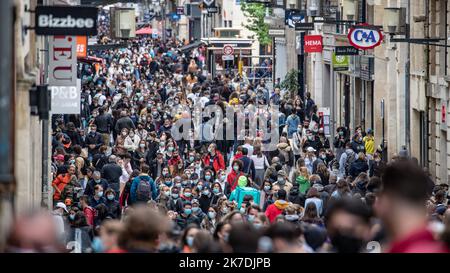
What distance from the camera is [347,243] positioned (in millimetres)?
11320

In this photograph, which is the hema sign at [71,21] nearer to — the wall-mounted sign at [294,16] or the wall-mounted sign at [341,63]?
the wall-mounted sign at [341,63]

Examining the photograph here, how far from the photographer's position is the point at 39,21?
18.5 meters

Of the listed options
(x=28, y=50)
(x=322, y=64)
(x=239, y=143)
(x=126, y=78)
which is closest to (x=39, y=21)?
(x=28, y=50)

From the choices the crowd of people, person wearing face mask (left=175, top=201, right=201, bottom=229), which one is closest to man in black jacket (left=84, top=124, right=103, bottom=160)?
the crowd of people

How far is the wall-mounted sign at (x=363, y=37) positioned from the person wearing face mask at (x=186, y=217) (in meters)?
13.3

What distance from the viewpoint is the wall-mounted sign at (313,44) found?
5059 centimetres

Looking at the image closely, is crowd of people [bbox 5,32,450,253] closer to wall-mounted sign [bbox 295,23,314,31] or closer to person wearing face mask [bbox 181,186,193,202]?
person wearing face mask [bbox 181,186,193,202]

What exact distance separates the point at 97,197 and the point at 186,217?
3080 millimetres

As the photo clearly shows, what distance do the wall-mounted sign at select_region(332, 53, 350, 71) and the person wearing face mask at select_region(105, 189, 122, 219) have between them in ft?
76.6

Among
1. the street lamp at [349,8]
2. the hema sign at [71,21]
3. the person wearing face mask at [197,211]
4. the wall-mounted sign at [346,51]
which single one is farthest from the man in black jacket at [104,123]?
the hema sign at [71,21]

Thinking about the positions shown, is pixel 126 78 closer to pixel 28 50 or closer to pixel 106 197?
pixel 106 197

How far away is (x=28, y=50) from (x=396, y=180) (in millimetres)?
14029

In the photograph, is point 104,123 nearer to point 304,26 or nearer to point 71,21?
Answer: point 304,26

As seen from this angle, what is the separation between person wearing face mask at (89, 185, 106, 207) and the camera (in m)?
26.4
